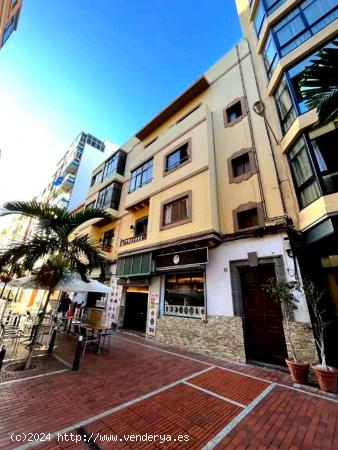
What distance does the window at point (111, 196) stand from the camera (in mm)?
17391

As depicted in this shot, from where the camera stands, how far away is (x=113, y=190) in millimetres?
17781

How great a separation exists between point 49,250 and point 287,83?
11280 mm

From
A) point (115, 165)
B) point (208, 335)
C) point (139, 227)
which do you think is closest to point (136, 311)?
point (139, 227)

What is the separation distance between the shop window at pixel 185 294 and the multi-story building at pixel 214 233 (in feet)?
0.17

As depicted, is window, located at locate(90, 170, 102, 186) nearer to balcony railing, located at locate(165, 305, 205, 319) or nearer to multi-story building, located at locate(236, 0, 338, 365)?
balcony railing, located at locate(165, 305, 205, 319)

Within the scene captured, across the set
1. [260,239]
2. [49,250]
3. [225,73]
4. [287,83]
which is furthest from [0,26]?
[260,239]

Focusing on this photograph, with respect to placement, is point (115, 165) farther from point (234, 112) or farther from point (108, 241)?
point (234, 112)

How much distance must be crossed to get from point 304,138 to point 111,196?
14463mm

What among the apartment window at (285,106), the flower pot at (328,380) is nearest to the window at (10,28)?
the apartment window at (285,106)

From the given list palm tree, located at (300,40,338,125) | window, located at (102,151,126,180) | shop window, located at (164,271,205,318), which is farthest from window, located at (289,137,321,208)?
window, located at (102,151,126,180)

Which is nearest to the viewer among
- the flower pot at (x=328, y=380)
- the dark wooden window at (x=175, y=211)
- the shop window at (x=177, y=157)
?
the flower pot at (x=328, y=380)

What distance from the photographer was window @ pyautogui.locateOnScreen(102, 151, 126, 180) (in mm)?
18859

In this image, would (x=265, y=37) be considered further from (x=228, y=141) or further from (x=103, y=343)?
(x=103, y=343)

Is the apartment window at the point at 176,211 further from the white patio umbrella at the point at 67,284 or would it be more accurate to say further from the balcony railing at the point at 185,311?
→ the white patio umbrella at the point at 67,284
